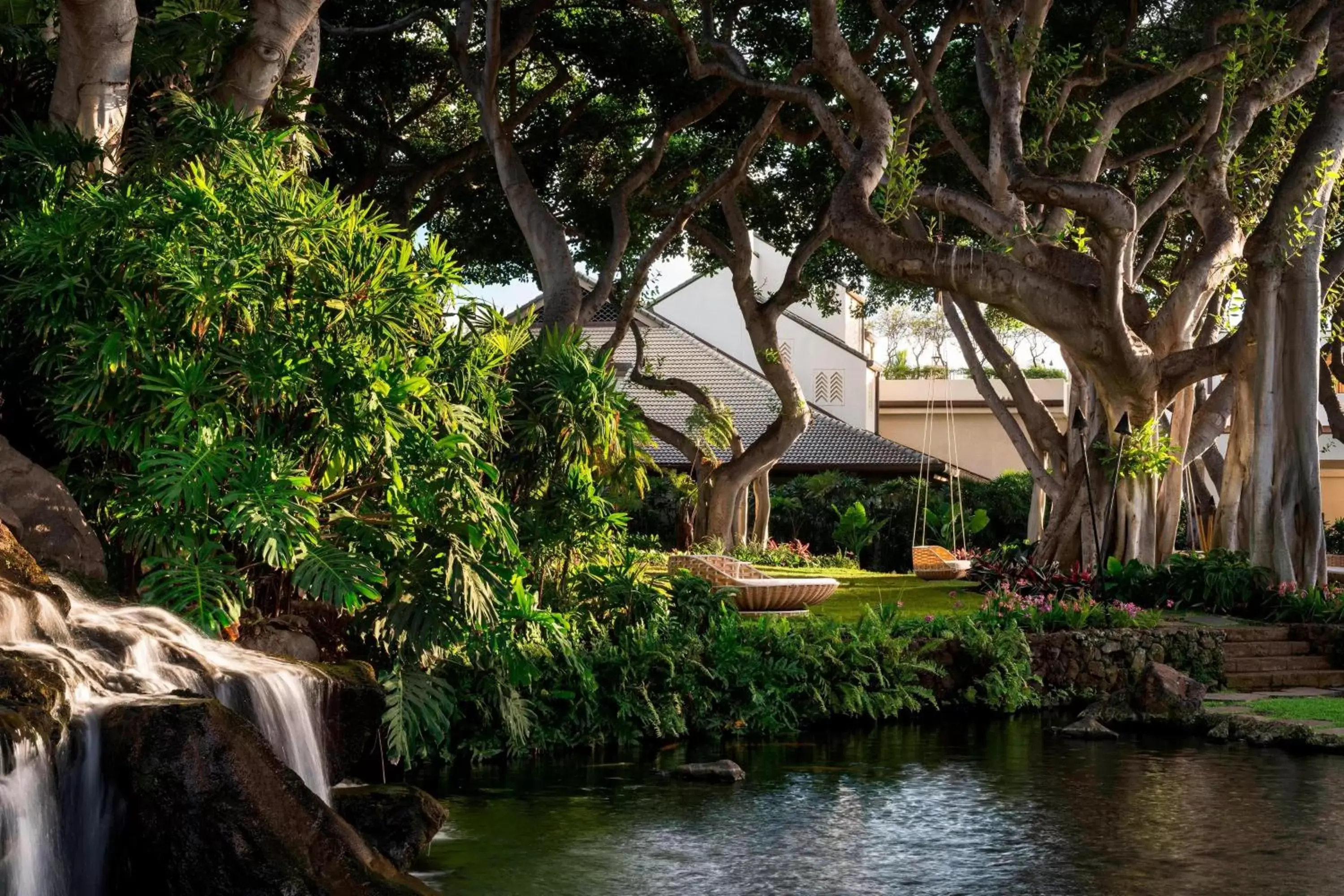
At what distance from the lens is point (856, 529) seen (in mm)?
32688

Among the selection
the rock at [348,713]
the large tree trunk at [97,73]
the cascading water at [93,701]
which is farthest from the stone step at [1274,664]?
the large tree trunk at [97,73]

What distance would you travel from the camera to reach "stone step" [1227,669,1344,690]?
1578 centimetres

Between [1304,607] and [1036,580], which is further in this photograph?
[1036,580]

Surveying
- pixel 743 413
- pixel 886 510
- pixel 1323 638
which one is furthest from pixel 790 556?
pixel 1323 638

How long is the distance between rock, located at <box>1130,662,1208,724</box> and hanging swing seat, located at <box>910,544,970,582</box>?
11.9 meters

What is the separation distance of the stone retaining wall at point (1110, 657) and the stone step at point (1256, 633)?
40 cm

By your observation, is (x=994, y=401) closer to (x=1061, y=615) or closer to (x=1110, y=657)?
(x=1061, y=615)

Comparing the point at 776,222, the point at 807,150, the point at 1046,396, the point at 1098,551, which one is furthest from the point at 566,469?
the point at 1046,396

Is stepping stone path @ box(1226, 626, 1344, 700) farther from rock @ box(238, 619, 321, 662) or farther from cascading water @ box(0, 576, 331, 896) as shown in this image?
cascading water @ box(0, 576, 331, 896)

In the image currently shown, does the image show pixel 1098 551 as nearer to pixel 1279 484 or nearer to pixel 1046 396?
pixel 1279 484

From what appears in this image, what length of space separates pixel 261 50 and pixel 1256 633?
39.1 ft

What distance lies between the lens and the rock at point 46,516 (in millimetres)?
8523

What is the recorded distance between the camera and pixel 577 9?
21.1m

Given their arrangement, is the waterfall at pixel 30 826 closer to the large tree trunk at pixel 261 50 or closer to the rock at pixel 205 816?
the rock at pixel 205 816
